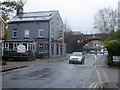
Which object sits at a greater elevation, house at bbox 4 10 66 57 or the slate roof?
the slate roof

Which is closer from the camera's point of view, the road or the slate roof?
the road

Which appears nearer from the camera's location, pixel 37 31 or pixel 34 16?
pixel 37 31

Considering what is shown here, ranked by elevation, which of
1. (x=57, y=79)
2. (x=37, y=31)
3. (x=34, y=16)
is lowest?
(x=57, y=79)

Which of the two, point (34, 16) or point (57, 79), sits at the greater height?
point (34, 16)

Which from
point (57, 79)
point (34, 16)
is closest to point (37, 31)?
point (34, 16)

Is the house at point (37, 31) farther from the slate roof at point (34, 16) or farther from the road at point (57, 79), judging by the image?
the road at point (57, 79)

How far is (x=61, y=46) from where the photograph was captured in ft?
147

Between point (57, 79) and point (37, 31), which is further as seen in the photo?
point (37, 31)

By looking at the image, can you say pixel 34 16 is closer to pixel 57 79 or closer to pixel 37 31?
pixel 37 31

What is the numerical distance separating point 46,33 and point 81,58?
14.1 metres

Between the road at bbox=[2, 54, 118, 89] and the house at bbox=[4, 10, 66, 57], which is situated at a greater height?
the house at bbox=[4, 10, 66, 57]

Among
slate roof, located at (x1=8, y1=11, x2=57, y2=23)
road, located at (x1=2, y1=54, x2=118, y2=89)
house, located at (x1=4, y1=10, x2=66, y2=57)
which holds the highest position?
slate roof, located at (x1=8, y1=11, x2=57, y2=23)

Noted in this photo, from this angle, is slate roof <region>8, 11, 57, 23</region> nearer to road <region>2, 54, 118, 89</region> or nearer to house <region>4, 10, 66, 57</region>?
house <region>4, 10, 66, 57</region>

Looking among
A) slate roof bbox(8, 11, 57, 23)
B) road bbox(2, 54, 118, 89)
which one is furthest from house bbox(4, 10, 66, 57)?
road bbox(2, 54, 118, 89)
